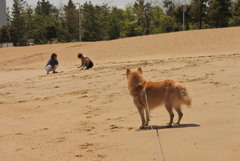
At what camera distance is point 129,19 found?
69.5m

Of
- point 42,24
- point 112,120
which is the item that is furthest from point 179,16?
point 112,120

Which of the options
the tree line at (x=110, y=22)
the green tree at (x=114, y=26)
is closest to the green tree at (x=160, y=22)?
the tree line at (x=110, y=22)

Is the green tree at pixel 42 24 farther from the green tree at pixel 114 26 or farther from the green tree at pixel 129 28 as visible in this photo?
the green tree at pixel 129 28

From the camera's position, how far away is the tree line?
5628 cm

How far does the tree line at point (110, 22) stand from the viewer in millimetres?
56281

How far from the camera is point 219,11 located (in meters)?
52.1

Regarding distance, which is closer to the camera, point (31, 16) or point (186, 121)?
→ point (186, 121)

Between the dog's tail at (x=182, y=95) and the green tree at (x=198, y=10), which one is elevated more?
the green tree at (x=198, y=10)

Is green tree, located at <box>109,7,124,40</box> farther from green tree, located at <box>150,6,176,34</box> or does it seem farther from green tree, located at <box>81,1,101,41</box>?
green tree, located at <box>150,6,176,34</box>

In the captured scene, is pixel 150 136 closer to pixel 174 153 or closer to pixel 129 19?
pixel 174 153

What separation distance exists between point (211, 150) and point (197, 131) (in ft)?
3.25

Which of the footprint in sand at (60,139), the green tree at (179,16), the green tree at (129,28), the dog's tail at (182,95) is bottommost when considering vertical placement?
the footprint in sand at (60,139)

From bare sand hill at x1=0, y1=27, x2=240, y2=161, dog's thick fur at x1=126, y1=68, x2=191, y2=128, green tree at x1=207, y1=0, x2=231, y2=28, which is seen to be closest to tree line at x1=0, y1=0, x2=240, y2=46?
green tree at x1=207, y1=0, x2=231, y2=28

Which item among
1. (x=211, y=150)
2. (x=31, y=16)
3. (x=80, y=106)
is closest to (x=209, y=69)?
(x=80, y=106)
